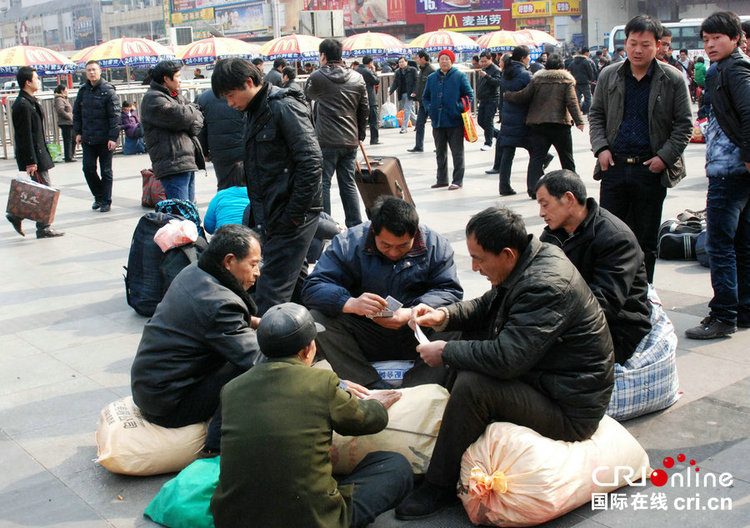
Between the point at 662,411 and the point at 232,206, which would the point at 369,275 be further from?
the point at 232,206

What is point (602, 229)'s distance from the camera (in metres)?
3.89

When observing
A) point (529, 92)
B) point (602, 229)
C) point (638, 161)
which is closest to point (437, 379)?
point (602, 229)

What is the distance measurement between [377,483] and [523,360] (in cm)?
70

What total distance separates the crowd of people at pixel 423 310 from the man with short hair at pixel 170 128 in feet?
5.33

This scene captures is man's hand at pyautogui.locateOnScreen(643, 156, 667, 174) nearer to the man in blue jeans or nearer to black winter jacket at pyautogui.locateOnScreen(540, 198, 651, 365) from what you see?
the man in blue jeans

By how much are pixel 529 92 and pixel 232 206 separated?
444 cm

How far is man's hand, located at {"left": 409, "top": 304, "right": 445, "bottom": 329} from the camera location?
11.9 feet

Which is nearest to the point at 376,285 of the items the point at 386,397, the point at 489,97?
the point at 386,397

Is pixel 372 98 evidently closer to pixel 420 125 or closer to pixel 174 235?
pixel 420 125

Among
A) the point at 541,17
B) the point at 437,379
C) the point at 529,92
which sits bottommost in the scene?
the point at 437,379

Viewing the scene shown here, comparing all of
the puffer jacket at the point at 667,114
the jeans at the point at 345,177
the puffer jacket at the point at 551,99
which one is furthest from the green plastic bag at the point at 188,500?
the puffer jacket at the point at 551,99

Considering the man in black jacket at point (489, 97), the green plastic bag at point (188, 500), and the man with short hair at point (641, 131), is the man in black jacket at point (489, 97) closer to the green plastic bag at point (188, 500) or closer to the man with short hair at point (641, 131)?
the man with short hair at point (641, 131)

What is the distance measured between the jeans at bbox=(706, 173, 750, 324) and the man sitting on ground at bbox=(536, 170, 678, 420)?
3.95 ft

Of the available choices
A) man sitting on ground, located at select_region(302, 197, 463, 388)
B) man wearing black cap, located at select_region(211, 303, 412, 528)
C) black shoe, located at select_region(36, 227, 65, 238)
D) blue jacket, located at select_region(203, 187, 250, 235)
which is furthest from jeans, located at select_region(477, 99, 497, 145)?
man wearing black cap, located at select_region(211, 303, 412, 528)
